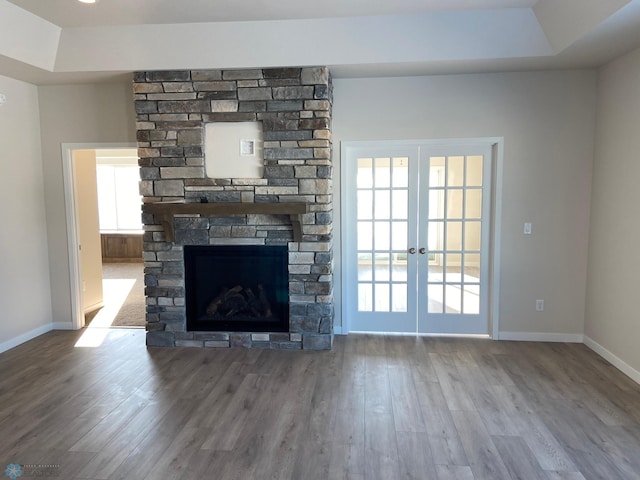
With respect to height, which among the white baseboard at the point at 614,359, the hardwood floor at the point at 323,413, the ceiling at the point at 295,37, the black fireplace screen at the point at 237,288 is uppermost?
the ceiling at the point at 295,37

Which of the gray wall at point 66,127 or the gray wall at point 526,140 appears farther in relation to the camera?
the gray wall at point 66,127

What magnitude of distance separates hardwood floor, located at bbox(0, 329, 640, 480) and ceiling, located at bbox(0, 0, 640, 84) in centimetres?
270

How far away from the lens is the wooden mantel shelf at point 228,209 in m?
3.92

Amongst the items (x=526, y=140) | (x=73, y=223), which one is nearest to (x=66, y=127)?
(x=73, y=223)

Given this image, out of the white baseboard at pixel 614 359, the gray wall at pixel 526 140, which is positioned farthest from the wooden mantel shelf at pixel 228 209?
the white baseboard at pixel 614 359

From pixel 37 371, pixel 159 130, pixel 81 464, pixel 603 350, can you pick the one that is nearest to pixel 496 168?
pixel 603 350

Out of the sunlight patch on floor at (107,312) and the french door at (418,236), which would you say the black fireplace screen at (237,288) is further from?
the sunlight patch on floor at (107,312)

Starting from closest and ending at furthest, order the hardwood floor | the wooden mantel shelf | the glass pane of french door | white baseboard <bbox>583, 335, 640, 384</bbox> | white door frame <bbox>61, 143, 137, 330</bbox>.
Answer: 1. the hardwood floor
2. white baseboard <bbox>583, 335, 640, 384</bbox>
3. the wooden mantel shelf
4. the glass pane of french door
5. white door frame <bbox>61, 143, 137, 330</bbox>

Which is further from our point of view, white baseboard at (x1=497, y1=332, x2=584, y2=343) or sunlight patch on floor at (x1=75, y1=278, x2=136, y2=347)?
sunlight patch on floor at (x1=75, y1=278, x2=136, y2=347)

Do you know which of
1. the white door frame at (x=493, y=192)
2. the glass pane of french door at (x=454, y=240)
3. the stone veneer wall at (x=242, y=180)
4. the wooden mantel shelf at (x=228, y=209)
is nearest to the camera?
the wooden mantel shelf at (x=228, y=209)

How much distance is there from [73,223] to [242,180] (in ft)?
7.19

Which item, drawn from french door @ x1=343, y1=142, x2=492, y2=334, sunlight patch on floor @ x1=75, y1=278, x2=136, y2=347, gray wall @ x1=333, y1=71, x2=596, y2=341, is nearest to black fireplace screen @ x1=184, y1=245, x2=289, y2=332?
french door @ x1=343, y1=142, x2=492, y2=334

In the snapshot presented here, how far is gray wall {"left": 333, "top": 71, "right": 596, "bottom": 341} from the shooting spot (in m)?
4.25

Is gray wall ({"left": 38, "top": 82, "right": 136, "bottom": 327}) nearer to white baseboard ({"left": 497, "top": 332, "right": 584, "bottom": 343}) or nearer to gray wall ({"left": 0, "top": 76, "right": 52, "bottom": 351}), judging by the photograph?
gray wall ({"left": 0, "top": 76, "right": 52, "bottom": 351})
